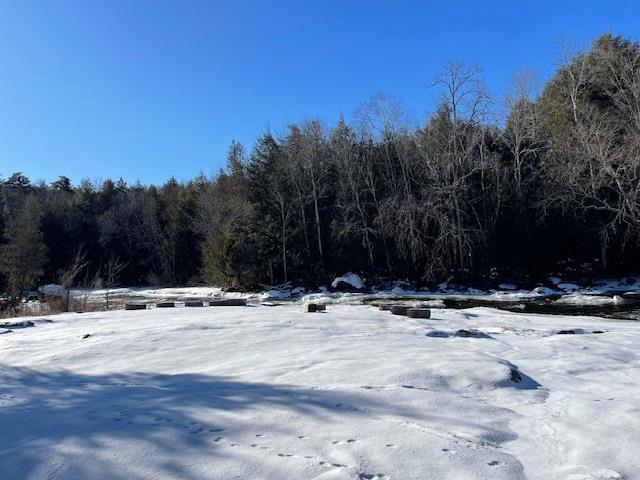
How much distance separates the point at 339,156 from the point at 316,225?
5.08 metres

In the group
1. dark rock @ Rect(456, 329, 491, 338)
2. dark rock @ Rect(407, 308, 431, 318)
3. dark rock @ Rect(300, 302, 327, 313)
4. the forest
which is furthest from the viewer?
the forest

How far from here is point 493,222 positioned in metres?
30.1

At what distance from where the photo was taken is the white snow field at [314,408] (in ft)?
9.20

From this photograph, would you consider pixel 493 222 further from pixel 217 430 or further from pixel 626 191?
pixel 217 430

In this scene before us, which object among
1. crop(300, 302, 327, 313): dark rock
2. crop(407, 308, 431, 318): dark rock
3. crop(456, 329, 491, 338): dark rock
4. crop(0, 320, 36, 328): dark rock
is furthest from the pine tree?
crop(456, 329, 491, 338): dark rock

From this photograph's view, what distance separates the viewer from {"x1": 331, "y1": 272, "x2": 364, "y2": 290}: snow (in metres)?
30.4

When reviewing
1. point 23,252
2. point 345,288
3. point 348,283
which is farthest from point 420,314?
point 23,252

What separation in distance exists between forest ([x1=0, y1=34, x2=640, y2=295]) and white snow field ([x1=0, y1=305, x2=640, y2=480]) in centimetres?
2093

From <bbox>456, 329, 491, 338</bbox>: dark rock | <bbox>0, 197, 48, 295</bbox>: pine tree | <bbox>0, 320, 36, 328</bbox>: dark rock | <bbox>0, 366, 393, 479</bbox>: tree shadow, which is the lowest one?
<bbox>456, 329, 491, 338</bbox>: dark rock

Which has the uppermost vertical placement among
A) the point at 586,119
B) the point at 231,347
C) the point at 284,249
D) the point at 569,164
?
the point at 586,119

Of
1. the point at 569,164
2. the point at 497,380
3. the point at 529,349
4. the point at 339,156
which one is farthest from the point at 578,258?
the point at 497,380

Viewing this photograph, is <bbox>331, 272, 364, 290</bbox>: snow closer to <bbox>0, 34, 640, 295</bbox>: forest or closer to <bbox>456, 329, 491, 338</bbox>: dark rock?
<bbox>0, 34, 640, 295</bbox>: forest

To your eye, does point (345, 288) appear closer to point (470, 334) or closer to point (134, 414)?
point (470, 334)

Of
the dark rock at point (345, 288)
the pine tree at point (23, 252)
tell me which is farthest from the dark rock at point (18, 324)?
the dark rock at point (345, 288)
